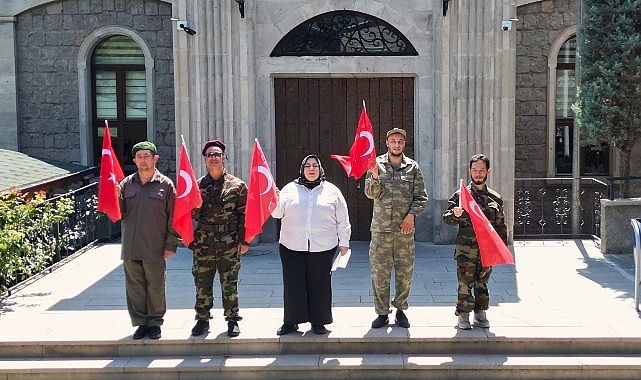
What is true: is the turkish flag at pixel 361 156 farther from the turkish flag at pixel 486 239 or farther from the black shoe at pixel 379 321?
the black shoe at pixel 379 321

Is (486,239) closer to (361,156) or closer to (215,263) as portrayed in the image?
(361,156)

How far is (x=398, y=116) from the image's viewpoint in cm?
1191

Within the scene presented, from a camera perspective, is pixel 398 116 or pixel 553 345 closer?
pixel 553 345

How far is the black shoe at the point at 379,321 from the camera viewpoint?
7.35 m

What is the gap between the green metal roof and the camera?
34.7 ft

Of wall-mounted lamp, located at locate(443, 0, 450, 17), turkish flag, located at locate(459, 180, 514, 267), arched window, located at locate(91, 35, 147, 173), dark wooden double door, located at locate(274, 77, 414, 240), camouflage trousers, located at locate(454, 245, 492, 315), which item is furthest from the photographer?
arched window, located at locate(91, 35, 147, 173)

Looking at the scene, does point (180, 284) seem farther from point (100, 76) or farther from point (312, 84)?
point (100, 76)

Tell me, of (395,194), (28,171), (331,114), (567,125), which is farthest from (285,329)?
(567,125)

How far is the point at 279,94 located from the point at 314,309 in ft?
17.9

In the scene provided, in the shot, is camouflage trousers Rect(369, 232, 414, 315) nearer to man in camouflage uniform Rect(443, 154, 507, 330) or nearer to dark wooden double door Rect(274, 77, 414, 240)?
man in camouflage uniform Rect(443, 154, 507, 330)

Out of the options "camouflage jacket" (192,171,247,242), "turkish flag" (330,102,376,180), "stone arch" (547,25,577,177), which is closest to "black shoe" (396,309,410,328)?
"turkish flag" (330,102,376,180)

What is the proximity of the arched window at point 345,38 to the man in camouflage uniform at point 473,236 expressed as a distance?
16.4ft

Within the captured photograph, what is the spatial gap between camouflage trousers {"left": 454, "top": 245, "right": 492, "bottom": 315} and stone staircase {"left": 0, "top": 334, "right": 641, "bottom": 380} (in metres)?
0.33

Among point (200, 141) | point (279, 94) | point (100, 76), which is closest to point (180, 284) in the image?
point (200, 141)
